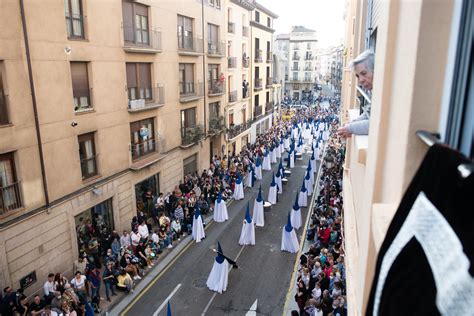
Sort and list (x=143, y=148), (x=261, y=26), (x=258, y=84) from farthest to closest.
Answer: (x=258, y=84) < (x=261, y=26) < (x=143, y=148)

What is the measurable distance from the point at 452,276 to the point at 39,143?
1378cm

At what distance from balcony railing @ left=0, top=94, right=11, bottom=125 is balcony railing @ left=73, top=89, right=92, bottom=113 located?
309cm

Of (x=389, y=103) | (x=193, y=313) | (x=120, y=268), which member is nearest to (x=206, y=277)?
(x=193, y=313)

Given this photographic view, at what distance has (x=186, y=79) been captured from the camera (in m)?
23.8

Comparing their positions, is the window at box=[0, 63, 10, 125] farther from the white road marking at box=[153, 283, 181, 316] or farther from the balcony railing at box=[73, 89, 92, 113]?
the white road marking at box=[153, 283, 181, 316]

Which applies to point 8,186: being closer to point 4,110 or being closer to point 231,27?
point 4,110

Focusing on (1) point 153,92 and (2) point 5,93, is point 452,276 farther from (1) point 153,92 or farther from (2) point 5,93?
(1) point 153,92

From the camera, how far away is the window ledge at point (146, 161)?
18250 mm

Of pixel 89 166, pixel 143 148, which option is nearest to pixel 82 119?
pixel 89 166

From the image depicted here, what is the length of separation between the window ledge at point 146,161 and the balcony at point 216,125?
764 cm

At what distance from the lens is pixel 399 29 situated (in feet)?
8.17

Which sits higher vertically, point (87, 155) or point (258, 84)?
point (258, 84)

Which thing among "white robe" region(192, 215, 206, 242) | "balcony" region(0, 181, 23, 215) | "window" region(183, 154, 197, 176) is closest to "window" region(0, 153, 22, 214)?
"balcony" region(0, 181, 23, 215)

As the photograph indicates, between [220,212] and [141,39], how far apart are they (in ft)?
31.8
